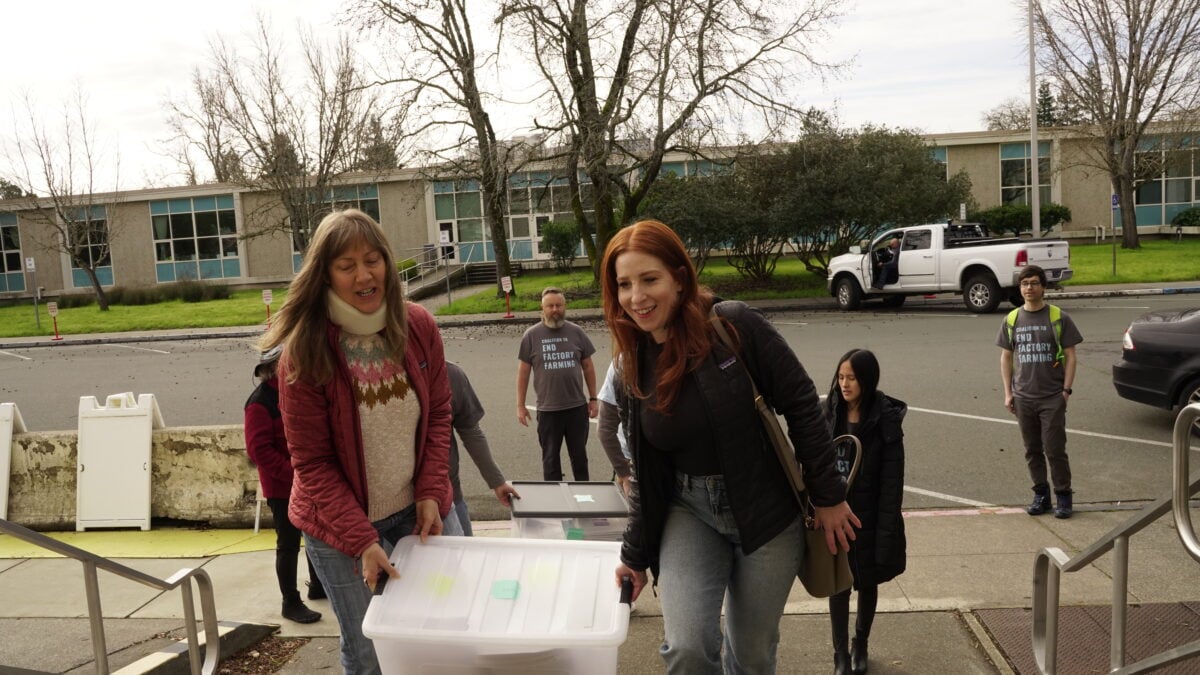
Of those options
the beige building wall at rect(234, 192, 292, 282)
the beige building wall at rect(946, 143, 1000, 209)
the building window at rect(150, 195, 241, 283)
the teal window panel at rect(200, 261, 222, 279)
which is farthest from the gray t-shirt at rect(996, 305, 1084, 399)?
the teal window panel at rect(200, 261, 222, 279)

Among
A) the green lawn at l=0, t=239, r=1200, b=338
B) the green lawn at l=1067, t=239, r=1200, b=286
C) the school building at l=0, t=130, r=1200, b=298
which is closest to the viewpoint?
→ the green lawn at l=1067, t=239, r=1200, b=286

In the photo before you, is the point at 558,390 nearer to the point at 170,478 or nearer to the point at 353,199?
the point at 170,478

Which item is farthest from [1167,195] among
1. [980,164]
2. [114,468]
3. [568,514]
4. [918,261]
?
[114,468]

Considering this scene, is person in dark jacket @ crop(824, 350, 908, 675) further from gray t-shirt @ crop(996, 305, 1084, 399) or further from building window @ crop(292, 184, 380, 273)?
building window @ crop(292, 184, 380, 273)

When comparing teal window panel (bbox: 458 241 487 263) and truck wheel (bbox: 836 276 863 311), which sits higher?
teal window panel (bbox: 458 241 487 263)

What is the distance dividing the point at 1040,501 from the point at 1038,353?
1.05 metres

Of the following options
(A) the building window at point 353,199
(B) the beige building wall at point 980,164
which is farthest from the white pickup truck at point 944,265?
(A) the building window at point 353,199

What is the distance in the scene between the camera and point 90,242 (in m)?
39.8

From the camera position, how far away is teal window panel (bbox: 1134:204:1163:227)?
3984 centimetres

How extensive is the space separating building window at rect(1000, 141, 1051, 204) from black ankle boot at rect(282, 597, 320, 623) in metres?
39.4

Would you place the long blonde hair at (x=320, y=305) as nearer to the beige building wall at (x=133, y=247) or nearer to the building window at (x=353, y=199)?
the building window at (x=353, y=199)

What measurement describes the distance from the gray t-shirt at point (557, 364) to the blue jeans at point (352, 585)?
12.4ft

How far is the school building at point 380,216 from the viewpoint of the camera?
38469 mm

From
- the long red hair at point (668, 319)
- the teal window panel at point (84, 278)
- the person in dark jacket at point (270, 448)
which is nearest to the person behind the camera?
the long red hair at point (668, 319)
